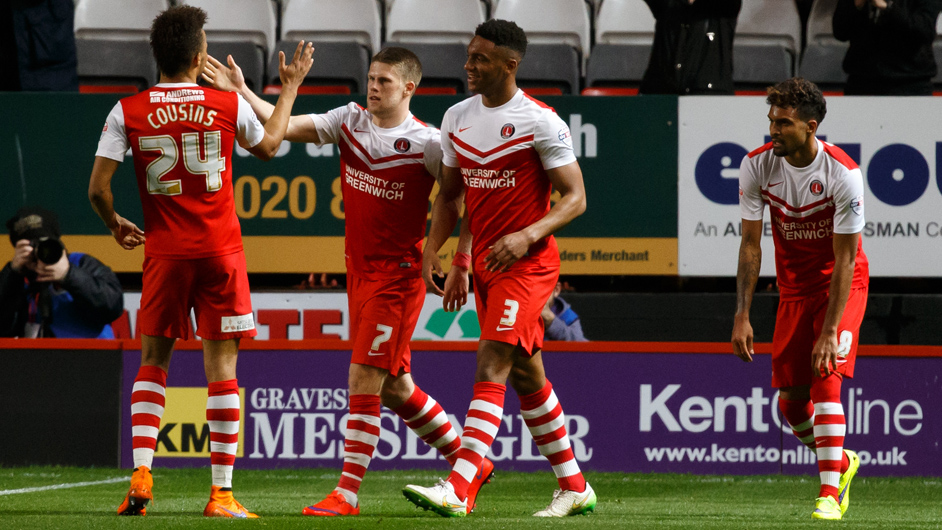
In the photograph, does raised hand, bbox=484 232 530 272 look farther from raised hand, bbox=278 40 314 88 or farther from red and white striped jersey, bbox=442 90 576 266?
raised hand, bbox=278 40 314 88

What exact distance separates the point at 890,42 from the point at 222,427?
646 centimetres

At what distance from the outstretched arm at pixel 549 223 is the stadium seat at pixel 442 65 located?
15.8ft

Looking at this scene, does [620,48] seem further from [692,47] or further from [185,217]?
[185,217]

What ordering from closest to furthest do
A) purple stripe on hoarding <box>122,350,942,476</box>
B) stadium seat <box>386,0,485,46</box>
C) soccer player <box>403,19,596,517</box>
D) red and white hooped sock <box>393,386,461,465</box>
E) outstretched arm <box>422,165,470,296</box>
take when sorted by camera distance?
soccer player <box>403,19,596,517</box> < outstretched arm <box>422,165,470,296</box> < red and white hooped sock <box>393,386,461,465</box> < purple stripe on hoarding <box>122,350,942,476</box> < stadium seat <box>386,0,485,46</box>

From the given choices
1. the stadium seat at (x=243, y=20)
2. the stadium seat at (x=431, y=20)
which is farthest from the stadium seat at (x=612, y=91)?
the stadium seat at (x=243, y=20)

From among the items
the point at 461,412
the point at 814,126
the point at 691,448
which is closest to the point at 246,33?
the point at 461,412

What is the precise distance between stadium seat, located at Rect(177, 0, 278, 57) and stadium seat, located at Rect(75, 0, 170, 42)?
360 mm

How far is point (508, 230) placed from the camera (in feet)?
15.7

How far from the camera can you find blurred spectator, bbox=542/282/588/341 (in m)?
8.38

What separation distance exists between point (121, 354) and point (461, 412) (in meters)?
2.37

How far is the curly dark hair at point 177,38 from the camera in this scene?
4.48 metres

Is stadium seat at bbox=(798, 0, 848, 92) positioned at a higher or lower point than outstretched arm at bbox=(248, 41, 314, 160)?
higher

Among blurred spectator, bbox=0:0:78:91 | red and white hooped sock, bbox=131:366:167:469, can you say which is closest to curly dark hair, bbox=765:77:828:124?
red and white hooped sock, bbox=131:366:167:469

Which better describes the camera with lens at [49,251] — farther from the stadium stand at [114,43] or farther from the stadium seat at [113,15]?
the stadium seat at [113,15]
